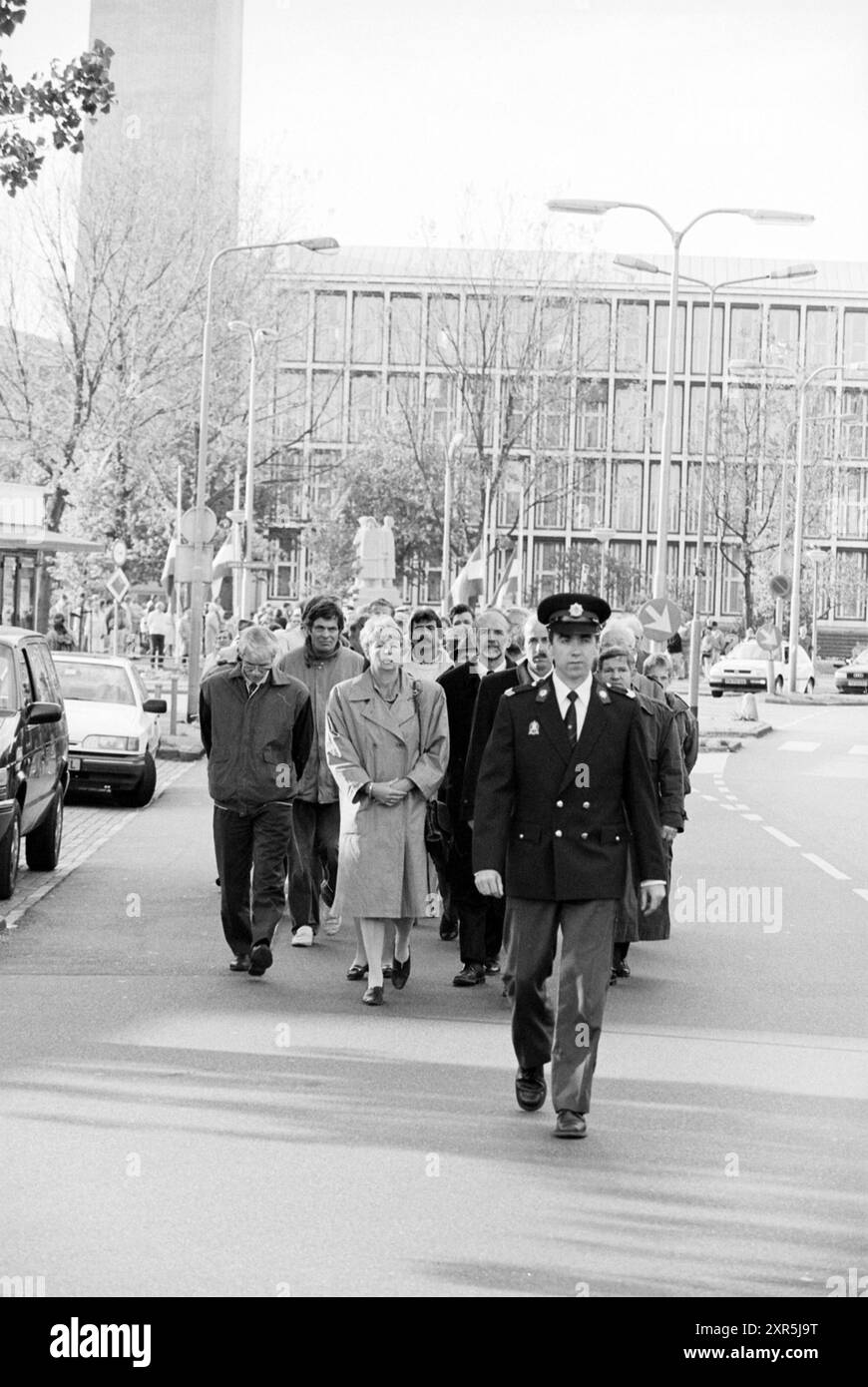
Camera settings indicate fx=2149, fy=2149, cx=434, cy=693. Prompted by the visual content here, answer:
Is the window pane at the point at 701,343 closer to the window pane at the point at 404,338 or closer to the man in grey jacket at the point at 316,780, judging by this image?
the window pane at the point at 404,338

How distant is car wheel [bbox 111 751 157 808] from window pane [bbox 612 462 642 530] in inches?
3191

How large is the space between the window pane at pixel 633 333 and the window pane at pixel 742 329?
4.20m

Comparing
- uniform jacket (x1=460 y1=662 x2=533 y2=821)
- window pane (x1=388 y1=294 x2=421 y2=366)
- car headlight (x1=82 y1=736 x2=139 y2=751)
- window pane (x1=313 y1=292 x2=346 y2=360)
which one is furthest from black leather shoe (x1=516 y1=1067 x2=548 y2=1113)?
window pane (x1=313 y1=292 x2=346 y2=360)

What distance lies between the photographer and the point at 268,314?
176ft

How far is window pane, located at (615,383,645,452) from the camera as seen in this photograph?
100 metres

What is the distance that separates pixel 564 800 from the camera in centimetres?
729

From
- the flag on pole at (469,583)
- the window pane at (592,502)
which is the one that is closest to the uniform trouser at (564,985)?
the flag on pole at (469,583)

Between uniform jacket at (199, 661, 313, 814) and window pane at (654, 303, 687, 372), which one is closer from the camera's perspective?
uniform jacket at (199, 661, 313, 814)

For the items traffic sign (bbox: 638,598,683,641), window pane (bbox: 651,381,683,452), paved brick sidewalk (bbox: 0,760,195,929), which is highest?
window pane (bbox: 651,381,683,452)

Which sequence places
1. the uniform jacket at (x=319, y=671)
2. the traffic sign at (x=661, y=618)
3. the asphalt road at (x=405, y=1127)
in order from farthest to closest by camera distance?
the traffic sign at (x=661, y=618)
the uniform jacket at (x=319, y=671)
the asphalt road at (x=405, y=1127)

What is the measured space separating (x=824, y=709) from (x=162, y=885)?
132ft

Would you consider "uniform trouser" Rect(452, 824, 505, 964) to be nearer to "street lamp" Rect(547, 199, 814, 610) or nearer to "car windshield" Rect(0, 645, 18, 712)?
"car windshield" Rect(0, 645, 18, 712)

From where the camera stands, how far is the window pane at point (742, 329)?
10025cm

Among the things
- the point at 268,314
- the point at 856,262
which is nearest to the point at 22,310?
the point at 268,314
